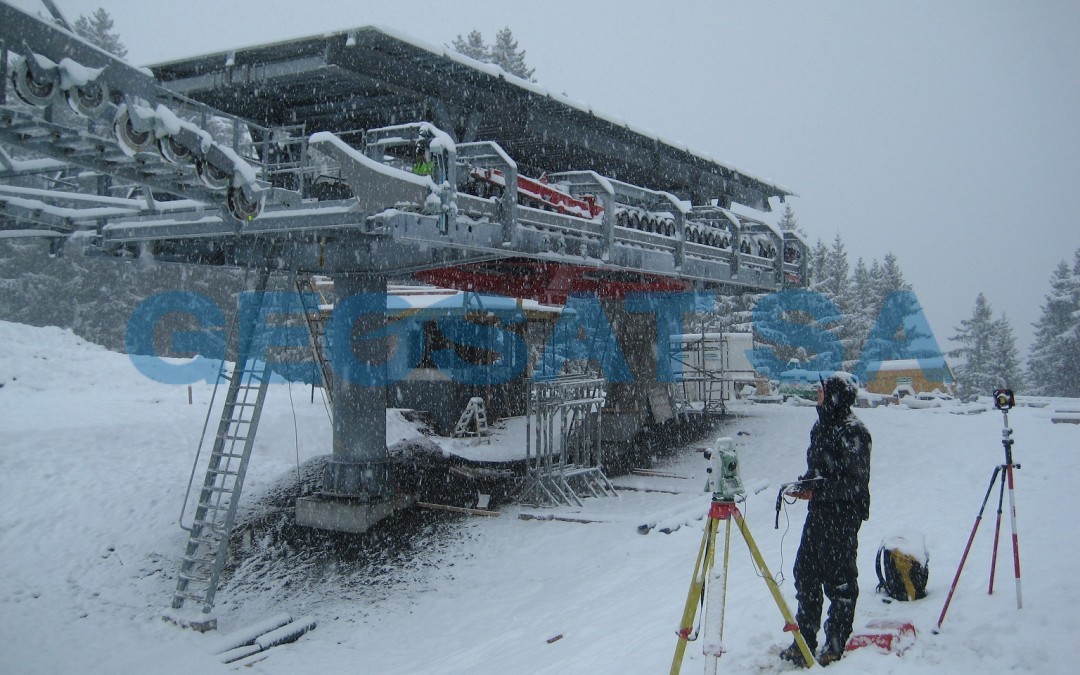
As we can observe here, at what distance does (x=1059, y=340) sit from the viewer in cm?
4912

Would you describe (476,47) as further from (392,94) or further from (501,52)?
(392,94)

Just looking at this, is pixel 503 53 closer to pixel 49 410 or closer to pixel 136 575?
pixel 49 410

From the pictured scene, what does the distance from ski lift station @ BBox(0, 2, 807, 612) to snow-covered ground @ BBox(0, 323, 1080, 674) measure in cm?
103

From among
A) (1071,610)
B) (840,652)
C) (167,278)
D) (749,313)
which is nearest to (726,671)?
(840,652)

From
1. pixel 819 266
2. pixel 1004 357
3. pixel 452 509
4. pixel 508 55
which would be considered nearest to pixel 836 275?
pixel 819 266

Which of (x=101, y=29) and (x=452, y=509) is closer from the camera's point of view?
(x=452, y=509)

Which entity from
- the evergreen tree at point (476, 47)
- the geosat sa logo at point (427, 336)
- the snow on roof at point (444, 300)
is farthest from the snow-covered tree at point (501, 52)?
the snow on roof at point (444, 300)

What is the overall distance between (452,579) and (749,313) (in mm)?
45144

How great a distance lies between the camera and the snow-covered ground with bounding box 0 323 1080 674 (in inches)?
243

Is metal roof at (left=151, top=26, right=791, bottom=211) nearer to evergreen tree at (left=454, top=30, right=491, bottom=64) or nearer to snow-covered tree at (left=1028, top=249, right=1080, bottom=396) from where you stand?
evergreen tree at (left=454, top=30, right=491, bottom=64)

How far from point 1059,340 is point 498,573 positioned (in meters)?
50.4

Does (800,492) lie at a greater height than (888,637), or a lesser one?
greater

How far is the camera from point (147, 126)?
6402 mm

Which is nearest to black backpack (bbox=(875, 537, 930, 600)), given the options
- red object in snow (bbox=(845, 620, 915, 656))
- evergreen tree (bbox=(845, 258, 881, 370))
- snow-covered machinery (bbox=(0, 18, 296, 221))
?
red object in snow (bbox=(845, 620, 915, 656))
